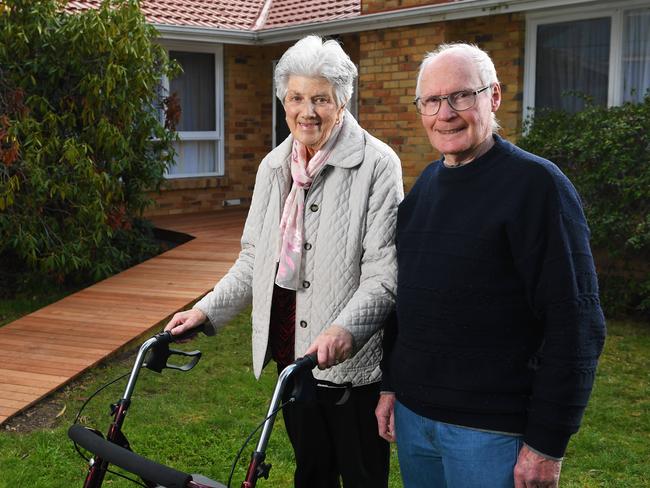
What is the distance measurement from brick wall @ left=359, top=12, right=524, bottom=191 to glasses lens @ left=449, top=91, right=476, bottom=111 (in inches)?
299

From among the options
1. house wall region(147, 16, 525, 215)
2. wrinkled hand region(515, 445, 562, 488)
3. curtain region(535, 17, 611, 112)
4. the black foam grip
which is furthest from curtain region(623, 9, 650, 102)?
the black foam grip

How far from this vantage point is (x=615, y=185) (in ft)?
24.9

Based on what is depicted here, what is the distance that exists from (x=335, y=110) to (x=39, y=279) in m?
7.40

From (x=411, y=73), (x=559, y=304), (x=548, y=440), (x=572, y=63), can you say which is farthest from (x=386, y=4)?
(x=548, y=440)

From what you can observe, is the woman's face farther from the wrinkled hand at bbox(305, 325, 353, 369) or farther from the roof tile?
the roof tile

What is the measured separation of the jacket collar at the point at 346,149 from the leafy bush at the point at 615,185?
4.99 meters

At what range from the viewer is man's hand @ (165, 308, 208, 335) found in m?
2.86

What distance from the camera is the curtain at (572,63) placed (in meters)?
9.41

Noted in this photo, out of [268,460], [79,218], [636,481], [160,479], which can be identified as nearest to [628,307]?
[636,481]

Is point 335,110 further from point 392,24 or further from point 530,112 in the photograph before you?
point 392,24

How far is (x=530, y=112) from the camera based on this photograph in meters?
9.90

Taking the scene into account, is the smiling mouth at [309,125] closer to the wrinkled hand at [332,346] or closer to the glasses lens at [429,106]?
the glasses lens at [429,106]

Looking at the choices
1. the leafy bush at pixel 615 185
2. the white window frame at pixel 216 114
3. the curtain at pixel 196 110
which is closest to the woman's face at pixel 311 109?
the leafy bush at pixel 615 185

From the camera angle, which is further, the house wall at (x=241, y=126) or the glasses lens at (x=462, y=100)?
the house wall at (x=241, y=126)
